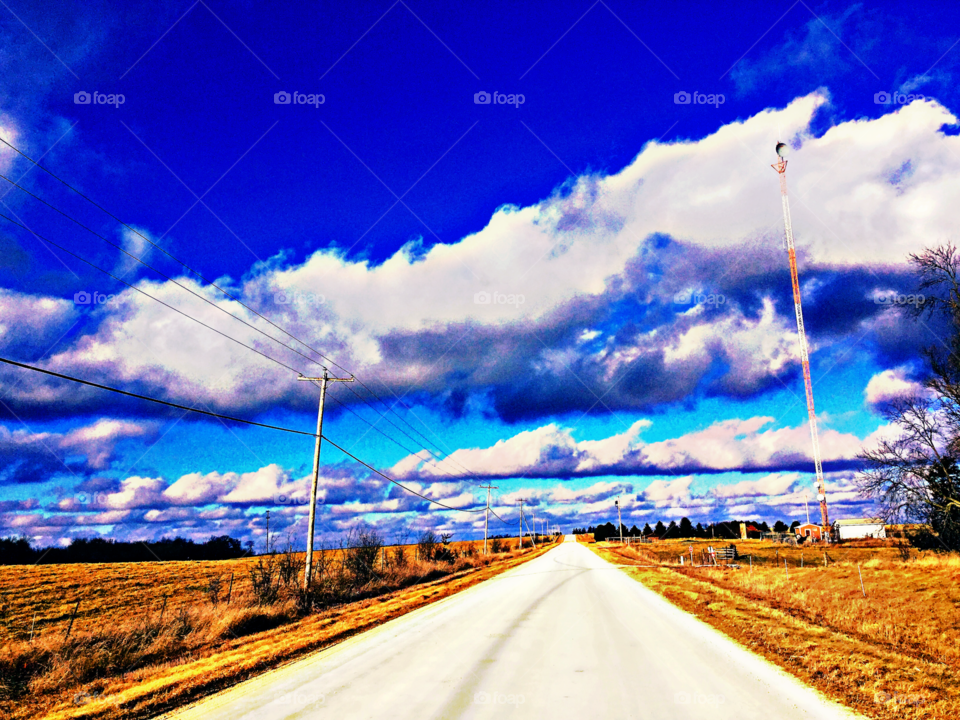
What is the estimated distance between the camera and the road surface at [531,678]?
678 centimetres

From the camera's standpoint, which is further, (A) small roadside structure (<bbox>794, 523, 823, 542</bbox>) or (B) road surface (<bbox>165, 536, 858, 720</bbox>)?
(A) small roadside structure (<bbox>794, 523, 823, 542</bbox>)

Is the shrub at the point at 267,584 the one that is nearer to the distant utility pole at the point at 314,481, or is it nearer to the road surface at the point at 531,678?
the distant utility pole at the point at 314,481

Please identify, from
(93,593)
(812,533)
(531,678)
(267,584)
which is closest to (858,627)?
(531,678)

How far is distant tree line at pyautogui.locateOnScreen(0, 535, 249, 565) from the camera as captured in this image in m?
81.4

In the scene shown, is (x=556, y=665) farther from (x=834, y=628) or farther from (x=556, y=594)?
(x=556, y=594)

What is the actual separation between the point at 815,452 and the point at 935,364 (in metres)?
44.8

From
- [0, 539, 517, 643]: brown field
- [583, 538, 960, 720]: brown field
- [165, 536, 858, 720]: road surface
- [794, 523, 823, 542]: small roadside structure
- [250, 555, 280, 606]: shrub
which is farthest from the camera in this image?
[794, 523, 823, 542]: small roadside structure

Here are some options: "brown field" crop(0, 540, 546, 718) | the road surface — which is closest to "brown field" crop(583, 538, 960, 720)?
the road surface

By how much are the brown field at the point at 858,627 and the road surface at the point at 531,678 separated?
0.71m

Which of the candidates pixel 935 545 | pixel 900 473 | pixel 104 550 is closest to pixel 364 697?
pixel 900 473

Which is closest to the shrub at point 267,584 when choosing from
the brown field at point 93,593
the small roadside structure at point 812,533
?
the brown field at point 93,593

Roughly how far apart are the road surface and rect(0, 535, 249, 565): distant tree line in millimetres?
87908

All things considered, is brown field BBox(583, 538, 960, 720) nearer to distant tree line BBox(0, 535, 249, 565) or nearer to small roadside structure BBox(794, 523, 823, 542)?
small roadside structure BBox(794, 523, 823, 542)

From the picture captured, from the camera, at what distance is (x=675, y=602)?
60.8 ft
